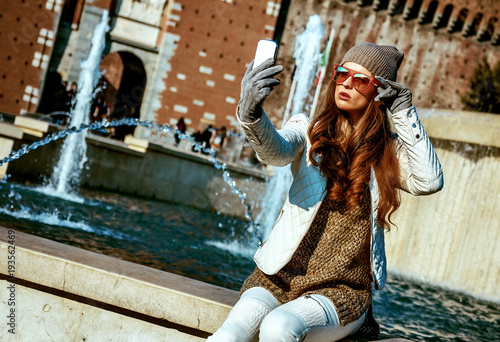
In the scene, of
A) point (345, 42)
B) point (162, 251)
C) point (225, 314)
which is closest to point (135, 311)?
point (225, 314)

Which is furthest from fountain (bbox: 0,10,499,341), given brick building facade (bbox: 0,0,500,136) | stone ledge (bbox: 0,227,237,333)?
brick building facade (bbox: 0,0,500,136)

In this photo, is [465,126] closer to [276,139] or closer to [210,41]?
[276,139]

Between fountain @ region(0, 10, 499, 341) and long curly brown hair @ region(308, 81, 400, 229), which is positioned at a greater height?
long curly brown hair @ region(308, 81, 400, 229)

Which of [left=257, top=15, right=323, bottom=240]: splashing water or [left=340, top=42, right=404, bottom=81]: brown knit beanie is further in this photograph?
[left=257, top=15, right=323, bottom=240]: splashing water

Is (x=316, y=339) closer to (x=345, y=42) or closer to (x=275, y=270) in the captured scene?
(x=275, y=270)

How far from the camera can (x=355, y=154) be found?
1.75 metres

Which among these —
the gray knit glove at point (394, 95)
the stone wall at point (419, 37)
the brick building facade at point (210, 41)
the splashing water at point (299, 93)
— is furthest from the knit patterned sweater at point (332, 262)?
the stone wall at point (419, 37)

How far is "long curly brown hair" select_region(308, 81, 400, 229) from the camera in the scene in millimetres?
1705

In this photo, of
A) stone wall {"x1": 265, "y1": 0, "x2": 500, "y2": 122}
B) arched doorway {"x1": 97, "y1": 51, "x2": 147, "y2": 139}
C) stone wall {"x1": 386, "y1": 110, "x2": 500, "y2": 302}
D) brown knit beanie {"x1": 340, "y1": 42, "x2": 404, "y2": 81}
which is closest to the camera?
brown knit beanie {"x1": 340, "y1": 42, "x2": 404, "y2": 81}

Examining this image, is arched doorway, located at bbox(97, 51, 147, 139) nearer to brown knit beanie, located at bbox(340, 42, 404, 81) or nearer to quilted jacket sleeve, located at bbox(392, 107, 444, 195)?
brown knit beanie, located at bbox(340, 42, 404, 81)

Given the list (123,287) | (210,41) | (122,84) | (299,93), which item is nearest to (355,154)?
(123,287)

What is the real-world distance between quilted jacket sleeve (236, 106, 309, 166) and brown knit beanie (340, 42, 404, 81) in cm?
26

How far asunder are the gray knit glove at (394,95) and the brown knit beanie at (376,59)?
0.11 m

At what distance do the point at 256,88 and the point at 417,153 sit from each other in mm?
606
